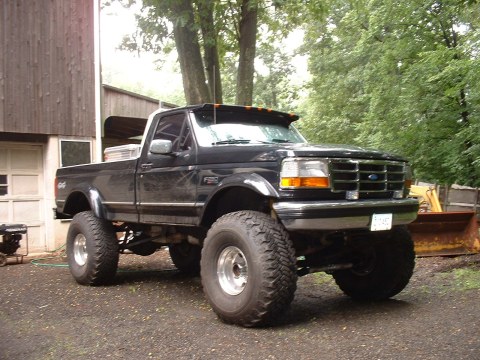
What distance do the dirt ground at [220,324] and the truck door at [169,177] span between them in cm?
101

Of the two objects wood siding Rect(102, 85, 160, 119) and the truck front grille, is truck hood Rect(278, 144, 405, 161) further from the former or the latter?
wood siding Rect(102, 85, 160, 119)

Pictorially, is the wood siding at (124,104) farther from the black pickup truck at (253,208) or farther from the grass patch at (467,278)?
the grass patch at (467,278)

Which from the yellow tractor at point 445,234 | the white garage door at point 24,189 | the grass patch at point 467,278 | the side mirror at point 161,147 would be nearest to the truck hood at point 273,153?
the side mirror at point 161,147

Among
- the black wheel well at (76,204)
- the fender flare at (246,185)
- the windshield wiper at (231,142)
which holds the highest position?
the windshield wiper at (231,142)

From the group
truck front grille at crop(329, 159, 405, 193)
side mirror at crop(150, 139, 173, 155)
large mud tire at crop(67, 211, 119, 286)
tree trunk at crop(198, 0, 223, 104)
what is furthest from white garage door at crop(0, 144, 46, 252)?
truck front grille at crop(329, 159, 405, 193)

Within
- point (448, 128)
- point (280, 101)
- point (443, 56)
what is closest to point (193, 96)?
point (443, 56)

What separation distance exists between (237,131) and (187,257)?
Result: 8.65 ft

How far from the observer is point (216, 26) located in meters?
11.4

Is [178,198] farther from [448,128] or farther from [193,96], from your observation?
[448,128]

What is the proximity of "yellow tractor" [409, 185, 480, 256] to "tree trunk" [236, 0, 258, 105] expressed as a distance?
4.35 meters

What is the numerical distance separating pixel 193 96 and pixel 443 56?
6950 mm

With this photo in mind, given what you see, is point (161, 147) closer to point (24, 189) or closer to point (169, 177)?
point (169, 177)

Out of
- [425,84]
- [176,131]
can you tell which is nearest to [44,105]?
[176,131]

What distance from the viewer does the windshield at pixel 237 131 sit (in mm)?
5316
